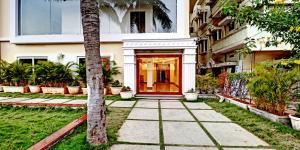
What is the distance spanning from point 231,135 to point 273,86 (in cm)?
269

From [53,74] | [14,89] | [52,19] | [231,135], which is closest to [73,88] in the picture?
[53,74]

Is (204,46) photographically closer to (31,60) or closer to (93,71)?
(31,60)

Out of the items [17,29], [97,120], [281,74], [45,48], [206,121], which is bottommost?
[206,121]

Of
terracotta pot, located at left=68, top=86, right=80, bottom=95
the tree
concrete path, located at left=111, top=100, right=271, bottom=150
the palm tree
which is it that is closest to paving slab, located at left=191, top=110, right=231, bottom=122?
concrete path, located at left=111, top=100, right=271, bottom=150

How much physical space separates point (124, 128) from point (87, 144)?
5.21 ft

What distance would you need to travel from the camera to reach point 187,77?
1224cm

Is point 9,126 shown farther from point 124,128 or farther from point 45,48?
point 45,48

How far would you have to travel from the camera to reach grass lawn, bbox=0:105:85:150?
4.47 meters

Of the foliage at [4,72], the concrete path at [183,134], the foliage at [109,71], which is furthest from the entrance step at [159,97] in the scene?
the foliage at [4,72]

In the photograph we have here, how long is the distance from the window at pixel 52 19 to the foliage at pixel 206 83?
7.88m

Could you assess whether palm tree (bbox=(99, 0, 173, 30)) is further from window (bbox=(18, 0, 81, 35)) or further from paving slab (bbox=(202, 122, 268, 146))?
paving slab (bbox=(202, 122, 268, 146))

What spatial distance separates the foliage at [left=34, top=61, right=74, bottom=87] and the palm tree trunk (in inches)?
381

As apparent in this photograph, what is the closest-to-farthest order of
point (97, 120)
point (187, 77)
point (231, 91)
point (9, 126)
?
point (97, 120)
point (9, 126)
point (231, 91)
point (187, 77)

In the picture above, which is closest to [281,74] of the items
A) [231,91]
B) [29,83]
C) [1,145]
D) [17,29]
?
[231,91]
